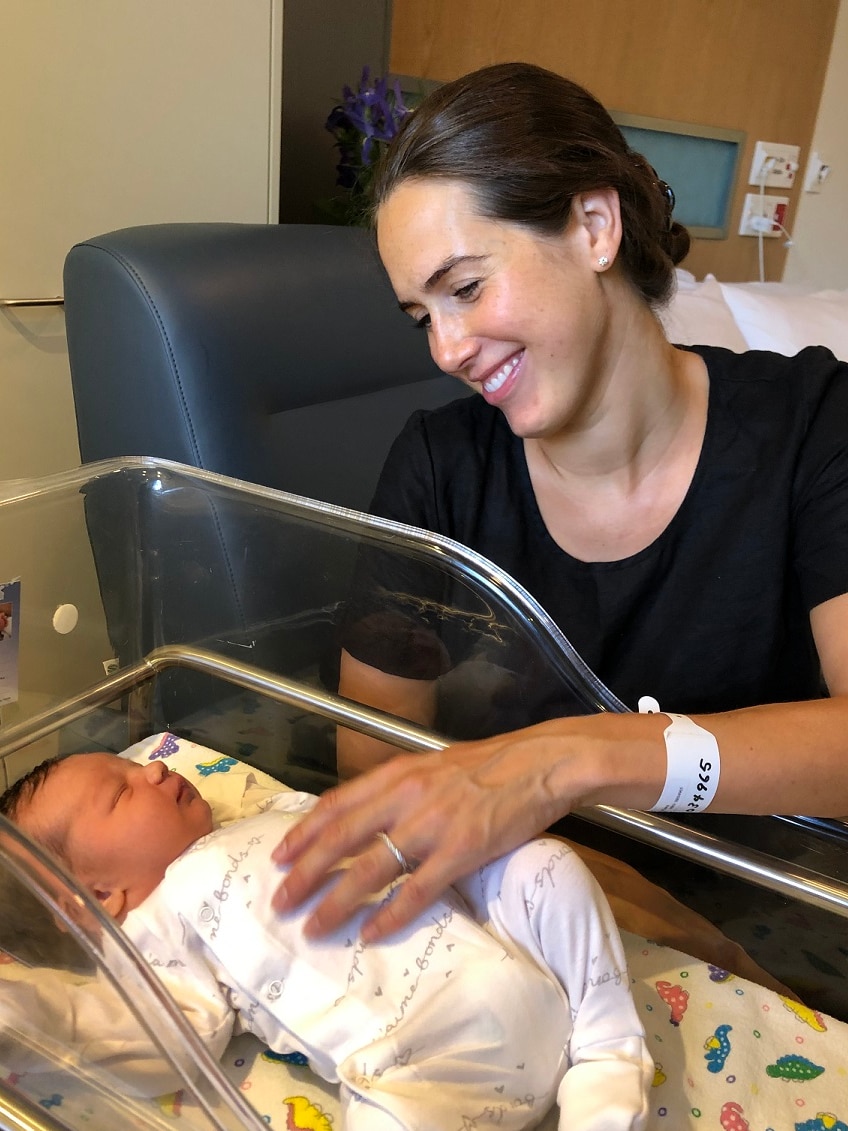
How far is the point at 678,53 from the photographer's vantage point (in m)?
2.33

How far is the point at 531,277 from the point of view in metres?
0.90

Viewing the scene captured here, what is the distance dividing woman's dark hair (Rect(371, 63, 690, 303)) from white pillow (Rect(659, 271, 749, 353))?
94 cm

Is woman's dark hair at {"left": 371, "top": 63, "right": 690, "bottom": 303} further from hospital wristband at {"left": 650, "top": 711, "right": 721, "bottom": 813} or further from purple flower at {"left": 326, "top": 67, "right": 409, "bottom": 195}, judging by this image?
purple flower at {"left": 326, "top": 67, "right": 409, "bottom": 195}

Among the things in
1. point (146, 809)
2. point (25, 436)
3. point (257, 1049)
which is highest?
point (25, 436)

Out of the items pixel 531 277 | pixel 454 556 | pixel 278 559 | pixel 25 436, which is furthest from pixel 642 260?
pixel 25 436

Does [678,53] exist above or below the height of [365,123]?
above

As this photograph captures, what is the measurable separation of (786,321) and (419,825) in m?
1.68

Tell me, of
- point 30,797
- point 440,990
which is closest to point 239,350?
point 30,797

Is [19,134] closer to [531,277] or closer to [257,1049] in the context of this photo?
[531,277]

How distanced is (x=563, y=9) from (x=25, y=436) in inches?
61.6

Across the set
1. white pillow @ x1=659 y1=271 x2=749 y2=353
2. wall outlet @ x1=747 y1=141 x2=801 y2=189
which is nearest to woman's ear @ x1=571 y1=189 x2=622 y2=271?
white pillow @ x1=659 y1=271 x2=749 y2=353

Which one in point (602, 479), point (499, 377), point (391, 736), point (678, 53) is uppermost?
point (678, 53)

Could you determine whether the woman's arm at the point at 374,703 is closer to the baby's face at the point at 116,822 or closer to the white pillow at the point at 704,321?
the baby's face at the point at 116,822

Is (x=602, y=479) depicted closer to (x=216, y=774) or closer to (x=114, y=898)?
(x=216, y=774)
